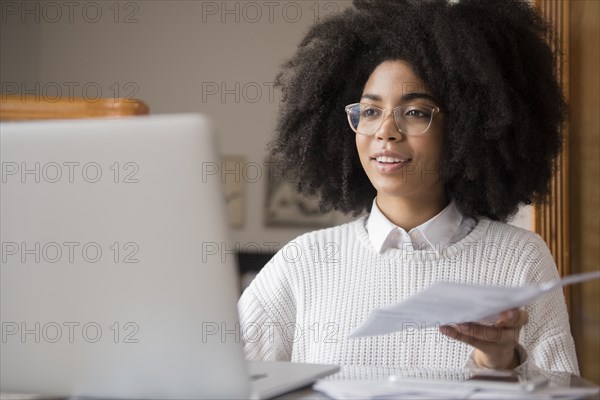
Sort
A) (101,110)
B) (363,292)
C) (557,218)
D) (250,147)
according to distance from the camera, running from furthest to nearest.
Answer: (250,147), (557,218), (363,292), (101,110)

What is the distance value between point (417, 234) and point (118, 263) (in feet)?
3.17

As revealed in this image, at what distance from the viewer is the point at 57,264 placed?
0.97m

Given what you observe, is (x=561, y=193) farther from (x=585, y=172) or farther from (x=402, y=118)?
(x=402, y=118)

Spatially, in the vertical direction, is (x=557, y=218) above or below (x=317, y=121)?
below

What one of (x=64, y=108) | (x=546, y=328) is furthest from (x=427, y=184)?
(x=64, y=108)

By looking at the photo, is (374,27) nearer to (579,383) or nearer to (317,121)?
(317,121)

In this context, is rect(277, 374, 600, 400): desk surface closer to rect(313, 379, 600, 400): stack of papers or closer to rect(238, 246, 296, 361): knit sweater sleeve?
rect(313, 379, 600, 400): stack of papers

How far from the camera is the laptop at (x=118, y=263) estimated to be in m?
0.89

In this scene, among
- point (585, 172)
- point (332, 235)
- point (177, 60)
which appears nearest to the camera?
point (332, 235)

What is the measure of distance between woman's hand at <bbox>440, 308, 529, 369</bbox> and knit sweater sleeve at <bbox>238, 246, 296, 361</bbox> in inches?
21.1

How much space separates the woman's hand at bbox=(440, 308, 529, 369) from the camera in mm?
1229

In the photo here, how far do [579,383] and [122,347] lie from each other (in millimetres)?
539

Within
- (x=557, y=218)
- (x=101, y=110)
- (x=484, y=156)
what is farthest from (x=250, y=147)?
(x=101, y=110)

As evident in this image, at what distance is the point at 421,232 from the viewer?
179 cm
